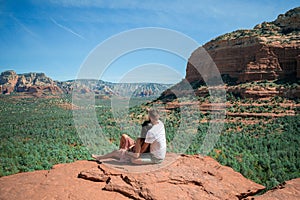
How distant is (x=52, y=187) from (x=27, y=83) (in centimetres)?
10934

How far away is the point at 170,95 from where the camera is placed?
1724 inches

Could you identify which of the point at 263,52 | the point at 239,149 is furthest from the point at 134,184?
the point at 263,52

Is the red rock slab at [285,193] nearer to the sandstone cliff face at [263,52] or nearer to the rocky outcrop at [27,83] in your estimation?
the sandstone cliff face at [263,52]

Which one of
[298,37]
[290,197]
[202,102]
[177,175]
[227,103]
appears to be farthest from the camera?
[298,37]

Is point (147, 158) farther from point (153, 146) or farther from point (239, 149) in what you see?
point (239, 149)

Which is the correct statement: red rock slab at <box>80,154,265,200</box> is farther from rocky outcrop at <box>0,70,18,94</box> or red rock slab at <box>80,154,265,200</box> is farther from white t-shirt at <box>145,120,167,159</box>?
rocky outcrop at <box>0,70,18,94</box>

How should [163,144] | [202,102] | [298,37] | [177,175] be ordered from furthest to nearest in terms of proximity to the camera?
1. [298,37]
2. [202,102]
3. [163,144]
4. [177,175]

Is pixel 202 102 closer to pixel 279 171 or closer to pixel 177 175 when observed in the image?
pixel 279 171

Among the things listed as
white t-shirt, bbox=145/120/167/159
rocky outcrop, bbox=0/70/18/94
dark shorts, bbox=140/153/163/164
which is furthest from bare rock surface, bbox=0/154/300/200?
rocky outcrop, bbox=0/70/18/94

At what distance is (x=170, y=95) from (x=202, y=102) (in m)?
11.4

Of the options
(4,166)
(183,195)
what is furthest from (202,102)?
(183,195)

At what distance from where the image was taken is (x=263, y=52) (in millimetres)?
35812

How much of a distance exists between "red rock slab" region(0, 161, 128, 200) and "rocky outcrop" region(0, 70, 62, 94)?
8359 cm

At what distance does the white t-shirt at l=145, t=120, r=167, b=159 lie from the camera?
4855mm
